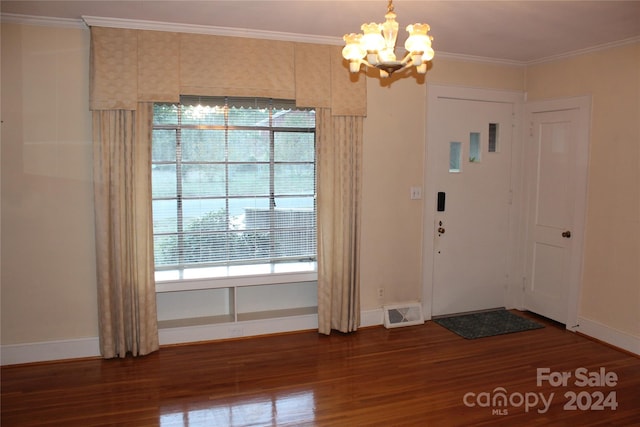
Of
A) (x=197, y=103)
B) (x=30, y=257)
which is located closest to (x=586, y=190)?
(x=197, y=103)

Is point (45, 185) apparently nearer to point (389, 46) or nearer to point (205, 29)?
point (205, 29)

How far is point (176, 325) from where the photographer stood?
4.07 m

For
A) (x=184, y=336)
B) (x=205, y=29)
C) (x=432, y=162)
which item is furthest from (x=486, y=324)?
(x=205, y=29)

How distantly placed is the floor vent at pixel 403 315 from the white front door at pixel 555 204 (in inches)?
50.2

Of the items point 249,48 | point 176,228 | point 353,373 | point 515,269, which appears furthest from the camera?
point 515,269

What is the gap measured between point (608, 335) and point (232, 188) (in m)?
3.57

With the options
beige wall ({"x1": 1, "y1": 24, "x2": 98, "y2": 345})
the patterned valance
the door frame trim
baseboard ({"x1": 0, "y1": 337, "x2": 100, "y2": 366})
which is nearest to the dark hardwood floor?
baseboard ({"x1": 0, "y1": 337, "x2": 100, "y2": 366})

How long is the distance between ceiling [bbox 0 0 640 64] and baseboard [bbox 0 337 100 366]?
2475 millimetres

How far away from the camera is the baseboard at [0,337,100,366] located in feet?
11.8

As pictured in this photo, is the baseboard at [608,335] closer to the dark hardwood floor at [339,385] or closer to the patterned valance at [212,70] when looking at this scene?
the dark hardwood floor at [339,385]

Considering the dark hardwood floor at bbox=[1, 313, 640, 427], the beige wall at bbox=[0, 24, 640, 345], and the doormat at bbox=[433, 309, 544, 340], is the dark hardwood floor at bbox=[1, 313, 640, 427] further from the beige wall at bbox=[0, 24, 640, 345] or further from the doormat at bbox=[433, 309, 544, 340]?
the beige wall at bbox=[0, 24, 640, 345]

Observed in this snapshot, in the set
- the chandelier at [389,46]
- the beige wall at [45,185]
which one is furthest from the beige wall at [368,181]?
the chandelier at [389,46]

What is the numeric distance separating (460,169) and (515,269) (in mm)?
1292

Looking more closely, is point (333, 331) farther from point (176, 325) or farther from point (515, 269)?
point (515, 269)
